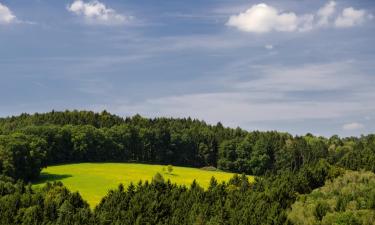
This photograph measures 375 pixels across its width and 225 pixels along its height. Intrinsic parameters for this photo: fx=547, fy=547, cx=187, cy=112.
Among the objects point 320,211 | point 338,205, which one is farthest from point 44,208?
point 338,205

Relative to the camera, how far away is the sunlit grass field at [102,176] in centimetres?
13150

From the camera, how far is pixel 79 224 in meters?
78.6

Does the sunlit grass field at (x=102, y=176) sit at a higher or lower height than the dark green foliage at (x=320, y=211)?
higher

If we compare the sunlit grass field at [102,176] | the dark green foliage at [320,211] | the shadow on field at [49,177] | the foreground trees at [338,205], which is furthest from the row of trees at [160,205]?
the shadow on field at [49,177]

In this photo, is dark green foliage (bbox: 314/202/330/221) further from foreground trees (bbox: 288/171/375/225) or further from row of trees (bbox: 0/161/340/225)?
row of trees (bbox: 0/161/340/225)

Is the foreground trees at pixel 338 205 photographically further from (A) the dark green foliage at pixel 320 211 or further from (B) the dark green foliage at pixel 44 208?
(B) the dark green foliage at pixel 44 208

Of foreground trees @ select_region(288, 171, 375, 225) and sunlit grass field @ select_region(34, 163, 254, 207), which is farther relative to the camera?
sunlit grass field @ select_region(34, 163, 254, 207)

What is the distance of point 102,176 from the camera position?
148 metres

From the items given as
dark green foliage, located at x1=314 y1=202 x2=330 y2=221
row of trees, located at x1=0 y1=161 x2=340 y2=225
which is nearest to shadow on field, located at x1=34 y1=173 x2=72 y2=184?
row of trees, located at x1=0 y1=161 x2=340 y2=225

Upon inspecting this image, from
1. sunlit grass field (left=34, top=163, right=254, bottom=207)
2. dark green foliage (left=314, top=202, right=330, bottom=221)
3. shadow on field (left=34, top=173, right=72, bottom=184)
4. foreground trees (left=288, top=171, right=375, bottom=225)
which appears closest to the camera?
foreground trees (left=288, top=171, right=375, bottom=225)

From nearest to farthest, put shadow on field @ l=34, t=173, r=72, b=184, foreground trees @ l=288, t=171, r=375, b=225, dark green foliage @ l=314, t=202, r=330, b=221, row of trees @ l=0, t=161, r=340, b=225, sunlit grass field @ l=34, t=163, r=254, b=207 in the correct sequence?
1. row of trees @ l=0, t=161, r=340, b=225
2. foreground trees @ l=288, t=171, r=375, b=225
3. dark green foliage @ l=314, t=202, r=330, b=221
4. sunlit grass field @ l=34, t=163, r=254, b=207
5. shadow on field @ l=34, t=173, r=72, b=184

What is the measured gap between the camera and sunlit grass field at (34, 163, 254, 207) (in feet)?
431

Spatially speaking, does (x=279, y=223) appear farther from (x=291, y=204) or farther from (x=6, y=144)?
(x=6, y=144)

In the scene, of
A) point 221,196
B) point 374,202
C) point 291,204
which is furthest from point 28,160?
point 374,202
